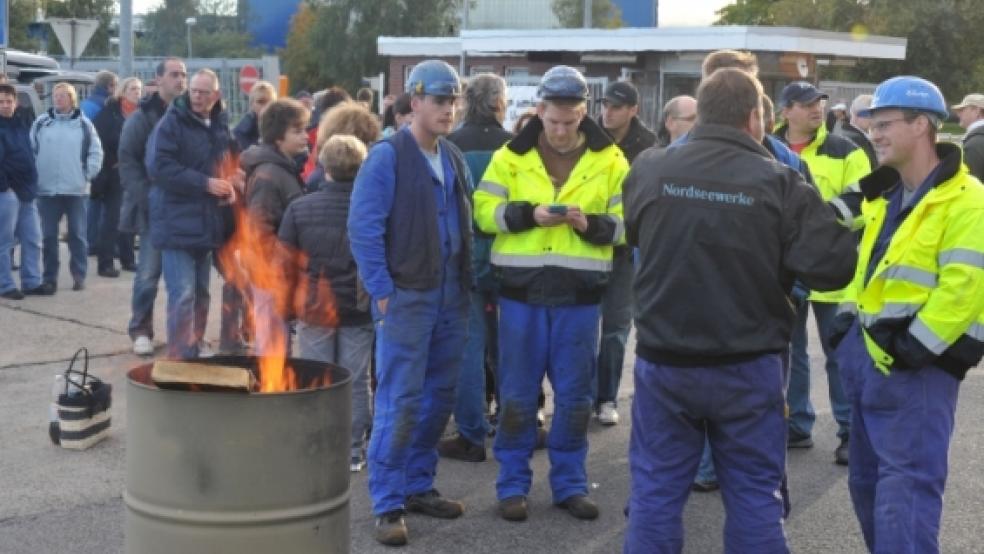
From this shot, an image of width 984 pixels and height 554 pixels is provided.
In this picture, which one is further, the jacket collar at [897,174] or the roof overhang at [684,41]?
the roof overhang at [684,41]

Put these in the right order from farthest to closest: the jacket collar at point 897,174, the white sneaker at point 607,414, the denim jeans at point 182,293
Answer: the denim jeans at point 182,293
the white sneaker at point 607,414
the jacket collar at point 897,174

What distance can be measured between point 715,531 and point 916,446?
68.9 inches

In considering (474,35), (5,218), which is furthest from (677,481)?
(474,35)

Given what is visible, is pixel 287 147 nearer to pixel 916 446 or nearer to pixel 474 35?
pixel 916 446

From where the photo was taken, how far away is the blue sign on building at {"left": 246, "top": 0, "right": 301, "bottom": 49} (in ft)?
348

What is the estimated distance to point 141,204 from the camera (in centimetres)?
988

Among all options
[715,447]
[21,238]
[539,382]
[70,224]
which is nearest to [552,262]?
[539,382]

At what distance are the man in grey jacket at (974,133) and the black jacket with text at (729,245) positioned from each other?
22.4ft

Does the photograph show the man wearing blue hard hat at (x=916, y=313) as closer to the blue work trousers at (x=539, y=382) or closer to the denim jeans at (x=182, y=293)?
the blue work trousers at (x=539, y=382)

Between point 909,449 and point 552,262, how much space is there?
200 cm

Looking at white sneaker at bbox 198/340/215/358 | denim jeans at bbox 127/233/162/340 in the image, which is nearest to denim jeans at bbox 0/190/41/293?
denim jeans at bbox 127/233/162/340

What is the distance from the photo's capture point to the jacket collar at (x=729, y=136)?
15.8ft

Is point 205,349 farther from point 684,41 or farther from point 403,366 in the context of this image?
point 684,41

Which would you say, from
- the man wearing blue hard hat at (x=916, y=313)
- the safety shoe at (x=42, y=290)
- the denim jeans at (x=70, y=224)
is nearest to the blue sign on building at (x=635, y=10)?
the denim jeans at (x=70, y=224)
